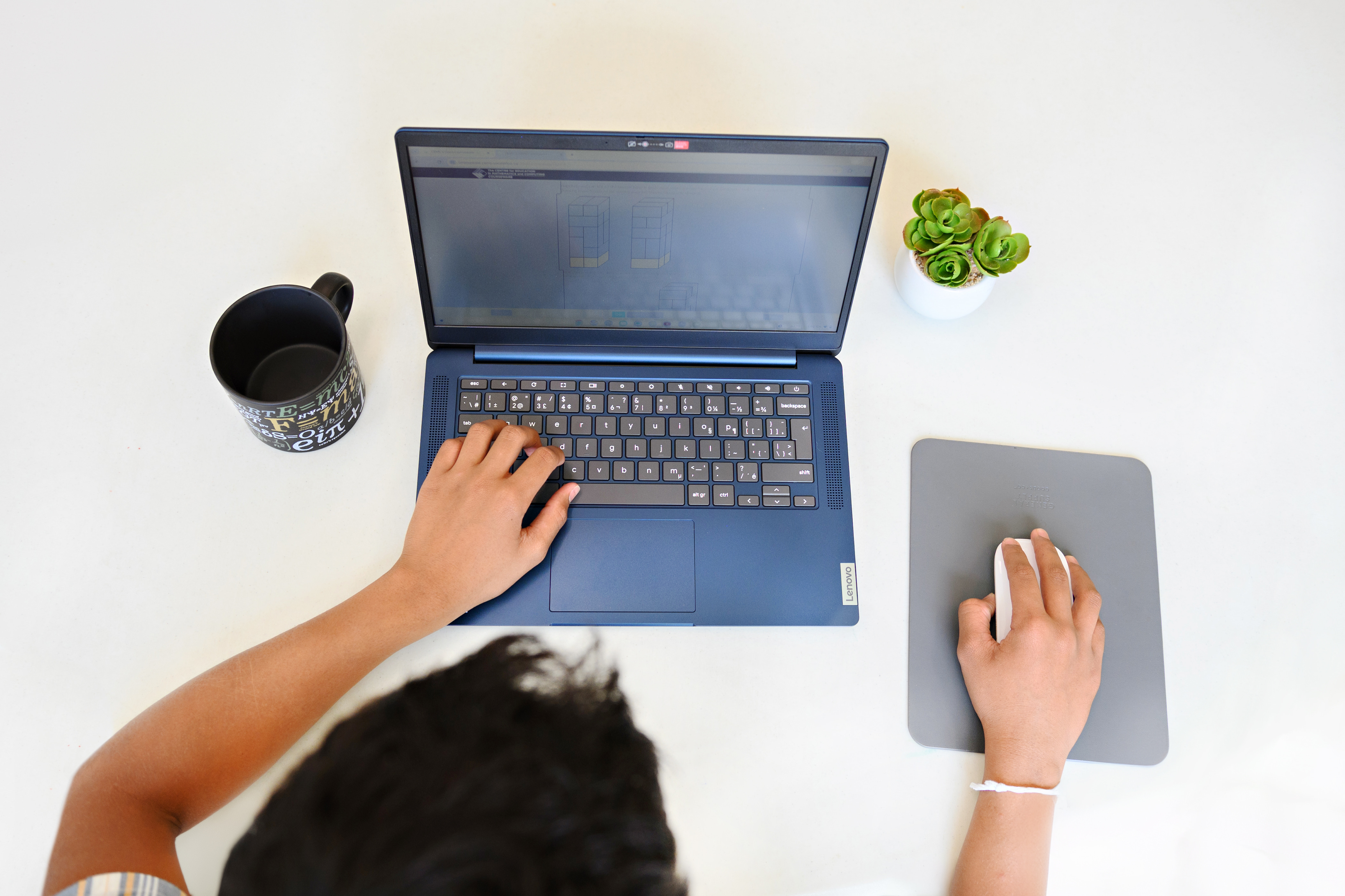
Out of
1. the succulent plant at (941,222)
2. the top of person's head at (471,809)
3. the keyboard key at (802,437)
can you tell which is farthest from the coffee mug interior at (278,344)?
the succulent plant at (941,222)

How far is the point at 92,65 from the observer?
878 mm

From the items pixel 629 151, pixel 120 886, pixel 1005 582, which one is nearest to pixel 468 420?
pixel 629 151

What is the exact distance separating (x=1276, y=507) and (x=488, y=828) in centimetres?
82

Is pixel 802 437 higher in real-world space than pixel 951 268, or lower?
lower

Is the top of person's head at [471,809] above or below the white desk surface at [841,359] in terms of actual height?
below

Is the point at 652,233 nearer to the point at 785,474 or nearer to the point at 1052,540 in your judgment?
the point at 785,474

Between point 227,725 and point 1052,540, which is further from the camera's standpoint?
point 1052,540

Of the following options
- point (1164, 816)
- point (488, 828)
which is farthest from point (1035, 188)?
point (488, 828)

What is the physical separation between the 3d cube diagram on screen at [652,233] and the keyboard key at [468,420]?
8.2 inches

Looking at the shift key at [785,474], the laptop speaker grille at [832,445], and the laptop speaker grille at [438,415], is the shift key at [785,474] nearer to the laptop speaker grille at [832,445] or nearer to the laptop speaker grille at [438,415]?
the laptop speaker grille at [832,445]

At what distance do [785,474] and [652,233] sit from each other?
260mm

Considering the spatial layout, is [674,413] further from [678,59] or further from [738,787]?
[678,59]

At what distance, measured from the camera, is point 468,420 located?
743 millimetres

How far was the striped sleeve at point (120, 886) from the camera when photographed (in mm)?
497
